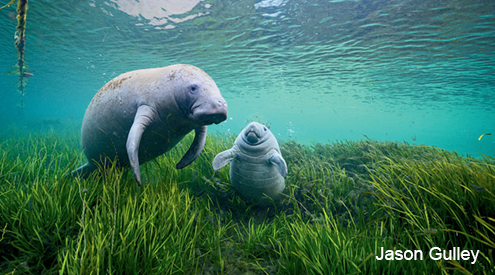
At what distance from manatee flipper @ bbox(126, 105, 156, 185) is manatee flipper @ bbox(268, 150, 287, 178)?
2.01m

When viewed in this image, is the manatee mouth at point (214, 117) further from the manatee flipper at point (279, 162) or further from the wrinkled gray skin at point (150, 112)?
the manatee flipper at point (279, 162)

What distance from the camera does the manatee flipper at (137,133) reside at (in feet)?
7.96

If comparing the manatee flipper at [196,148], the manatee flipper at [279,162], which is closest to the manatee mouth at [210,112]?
the manatee flipper at [196,148]

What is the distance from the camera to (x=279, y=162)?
3.64 metres

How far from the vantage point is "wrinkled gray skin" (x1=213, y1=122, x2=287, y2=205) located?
3.77 meters

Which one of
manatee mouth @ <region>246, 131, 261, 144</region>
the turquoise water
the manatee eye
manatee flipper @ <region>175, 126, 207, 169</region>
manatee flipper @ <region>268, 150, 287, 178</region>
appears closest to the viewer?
the manatee eye

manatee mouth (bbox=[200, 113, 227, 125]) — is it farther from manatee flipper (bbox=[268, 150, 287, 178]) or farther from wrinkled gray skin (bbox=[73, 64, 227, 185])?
manatee flipper (bbox=[268, 150, 287, 178])

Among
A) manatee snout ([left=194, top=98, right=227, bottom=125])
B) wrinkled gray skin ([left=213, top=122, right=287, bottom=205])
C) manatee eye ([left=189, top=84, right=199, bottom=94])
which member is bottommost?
wrinkled gray skin ([left=213, top=122, right=287, bottom=205])

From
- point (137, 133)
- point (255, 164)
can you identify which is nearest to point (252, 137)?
point (255, 164)

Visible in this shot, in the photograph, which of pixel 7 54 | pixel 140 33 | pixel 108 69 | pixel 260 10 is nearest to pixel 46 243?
pixel 260 10

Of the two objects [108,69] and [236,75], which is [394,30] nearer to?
[236,75]

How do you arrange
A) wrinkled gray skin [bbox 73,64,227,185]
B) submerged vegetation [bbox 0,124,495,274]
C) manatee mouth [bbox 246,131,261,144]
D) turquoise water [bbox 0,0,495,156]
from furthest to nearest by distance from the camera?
turquoise water [bbox 0,0,495,156] → manatee mouth [bbox 246,131,261,144] → wrinkled gray skin [bbox 73,64,227,185] → submerged vegetation [bbox 0,124,495,274]

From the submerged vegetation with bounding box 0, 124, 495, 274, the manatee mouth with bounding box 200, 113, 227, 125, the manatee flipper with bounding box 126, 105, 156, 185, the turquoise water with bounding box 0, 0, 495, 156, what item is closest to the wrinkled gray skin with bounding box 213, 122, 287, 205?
the submerged vegetation with bounding box 0, 124, 495, 274

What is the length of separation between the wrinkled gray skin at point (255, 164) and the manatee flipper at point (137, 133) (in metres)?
1.44
